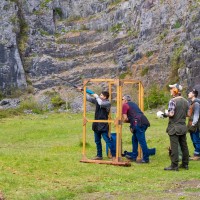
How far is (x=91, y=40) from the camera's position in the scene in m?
77.2

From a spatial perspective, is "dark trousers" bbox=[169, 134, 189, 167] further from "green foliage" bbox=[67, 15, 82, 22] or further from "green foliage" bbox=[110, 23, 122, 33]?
"green foliage" bbox=[67, 15, 82, 22]

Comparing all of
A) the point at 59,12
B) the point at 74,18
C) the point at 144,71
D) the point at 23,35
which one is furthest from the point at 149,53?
the point at 23,35

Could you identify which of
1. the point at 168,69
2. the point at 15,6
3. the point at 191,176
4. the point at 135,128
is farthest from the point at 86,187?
the point at 15,6

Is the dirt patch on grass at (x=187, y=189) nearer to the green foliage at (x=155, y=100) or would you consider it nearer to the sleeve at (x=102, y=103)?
the sleeve at (x=102, y=103)

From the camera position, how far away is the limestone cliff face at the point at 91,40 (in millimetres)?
67562

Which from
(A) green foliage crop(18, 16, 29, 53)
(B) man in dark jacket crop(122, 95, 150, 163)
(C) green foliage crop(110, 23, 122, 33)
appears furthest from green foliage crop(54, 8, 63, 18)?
(B) man in dark jacket crop(122, 95, 150, 163)

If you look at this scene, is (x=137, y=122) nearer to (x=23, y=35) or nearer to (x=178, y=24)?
(x=178, y=24)

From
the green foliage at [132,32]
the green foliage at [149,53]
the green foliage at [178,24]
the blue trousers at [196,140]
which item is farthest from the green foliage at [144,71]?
the blue trousers at [196,140]

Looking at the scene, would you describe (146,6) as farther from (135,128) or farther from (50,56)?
(135,128)

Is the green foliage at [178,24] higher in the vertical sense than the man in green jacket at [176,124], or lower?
higher

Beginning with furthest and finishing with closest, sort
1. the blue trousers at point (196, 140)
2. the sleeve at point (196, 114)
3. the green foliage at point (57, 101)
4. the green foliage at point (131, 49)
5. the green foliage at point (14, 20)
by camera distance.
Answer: the green foliage at point (14, 20) < the green foliage at point (131, 49) < the green foliage at point (57, 101) < the blue trousers at point (196, 140) < the sleeve at point (196, 114)

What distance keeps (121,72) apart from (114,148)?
5557cm

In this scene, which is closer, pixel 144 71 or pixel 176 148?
pixel 176 148

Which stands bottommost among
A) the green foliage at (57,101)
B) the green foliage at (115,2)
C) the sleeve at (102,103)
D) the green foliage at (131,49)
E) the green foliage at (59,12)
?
the green foliage at (57,101)
